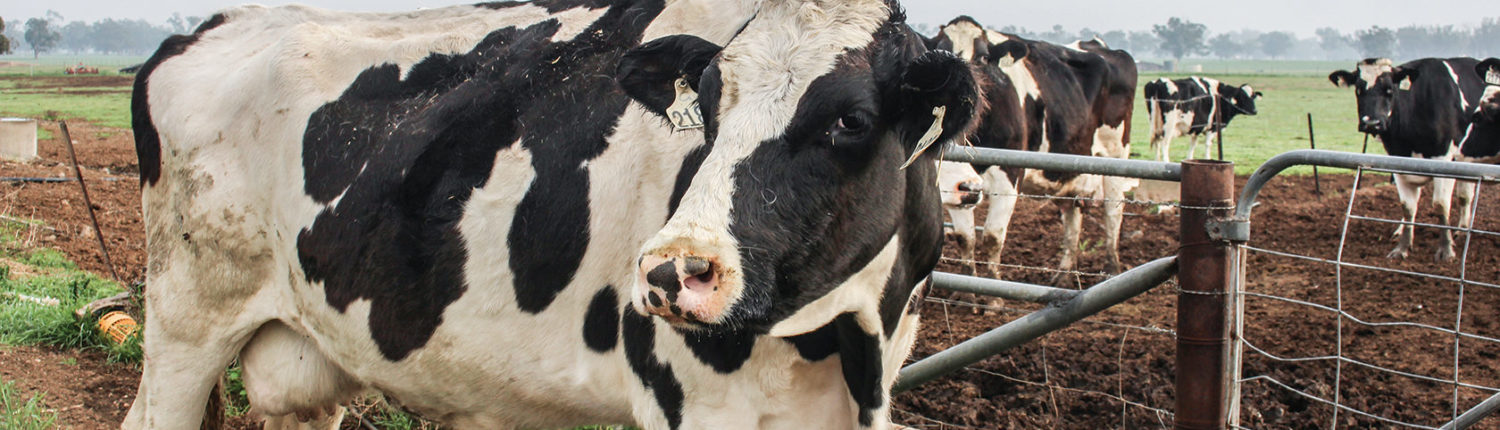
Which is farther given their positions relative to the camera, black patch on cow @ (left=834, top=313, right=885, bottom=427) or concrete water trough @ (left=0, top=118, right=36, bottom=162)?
concrete water trough @ (left=0, top=118, right=36, bottom=162)

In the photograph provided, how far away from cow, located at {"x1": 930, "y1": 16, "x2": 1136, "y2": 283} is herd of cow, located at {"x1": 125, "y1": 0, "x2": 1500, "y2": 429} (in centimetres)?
532

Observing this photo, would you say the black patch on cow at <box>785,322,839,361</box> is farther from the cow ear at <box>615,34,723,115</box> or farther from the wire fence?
the wire fence

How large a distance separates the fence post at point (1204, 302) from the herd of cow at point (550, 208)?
2.56 feet

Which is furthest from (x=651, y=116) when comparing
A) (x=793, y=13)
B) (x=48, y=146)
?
(x=48, y=146)

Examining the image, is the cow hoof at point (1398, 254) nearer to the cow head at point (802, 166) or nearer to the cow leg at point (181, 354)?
the cow head at point (802, 166)

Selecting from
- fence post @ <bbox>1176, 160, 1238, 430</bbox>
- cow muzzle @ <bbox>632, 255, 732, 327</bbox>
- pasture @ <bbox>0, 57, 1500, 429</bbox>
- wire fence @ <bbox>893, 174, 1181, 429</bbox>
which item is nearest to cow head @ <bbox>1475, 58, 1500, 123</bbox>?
pasture @ <bbox>0, 57, 1500, 429</bbox>

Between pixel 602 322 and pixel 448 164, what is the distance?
768 millimetres

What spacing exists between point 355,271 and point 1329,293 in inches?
299

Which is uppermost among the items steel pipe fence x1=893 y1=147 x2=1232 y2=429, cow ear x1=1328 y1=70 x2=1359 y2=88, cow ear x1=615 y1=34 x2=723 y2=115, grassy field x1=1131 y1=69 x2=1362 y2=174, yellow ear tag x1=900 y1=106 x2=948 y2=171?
cow ear x1=615 y1=34 x2=723 y2=115

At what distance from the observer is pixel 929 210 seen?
304 cm

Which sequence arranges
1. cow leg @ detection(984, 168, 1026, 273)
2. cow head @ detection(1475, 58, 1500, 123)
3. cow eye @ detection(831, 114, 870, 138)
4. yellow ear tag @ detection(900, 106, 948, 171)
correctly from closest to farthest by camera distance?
cow eye @ detection(831, 114, 870, 138)
yellow ear tag @ detection(900, 106, 948, 171)
cow leg @ detection(984, 168, 1026, 273)
cow head @ detection(1475, 58, 1500, 123)

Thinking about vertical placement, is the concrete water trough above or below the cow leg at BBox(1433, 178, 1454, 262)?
above

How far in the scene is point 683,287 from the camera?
2.34 m

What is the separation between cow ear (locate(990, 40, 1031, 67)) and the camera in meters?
9.46
